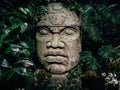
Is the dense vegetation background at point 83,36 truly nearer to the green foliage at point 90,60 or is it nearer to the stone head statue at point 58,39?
the green foliage at point 90,60

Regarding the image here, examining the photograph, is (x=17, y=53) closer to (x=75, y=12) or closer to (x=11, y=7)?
(x=11, y=7)

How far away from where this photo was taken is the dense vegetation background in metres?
5.61

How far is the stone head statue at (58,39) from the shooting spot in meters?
6.33

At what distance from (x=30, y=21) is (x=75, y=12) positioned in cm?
78

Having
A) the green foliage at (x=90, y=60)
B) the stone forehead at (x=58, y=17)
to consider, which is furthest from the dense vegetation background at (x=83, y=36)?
the stone forehead at (x=58, y=17)

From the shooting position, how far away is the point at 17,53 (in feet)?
18.8

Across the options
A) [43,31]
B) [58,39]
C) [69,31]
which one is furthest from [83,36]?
[43,31]

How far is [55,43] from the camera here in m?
6.28

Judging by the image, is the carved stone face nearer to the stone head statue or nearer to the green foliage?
the stone head statue

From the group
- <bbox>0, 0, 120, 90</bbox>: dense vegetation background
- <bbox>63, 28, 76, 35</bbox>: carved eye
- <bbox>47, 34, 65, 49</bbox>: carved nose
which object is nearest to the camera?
<bbox>0, 0, 120, 90</bbox>: dense vegetation background

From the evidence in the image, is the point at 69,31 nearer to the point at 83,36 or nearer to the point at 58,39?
the point at 58,39

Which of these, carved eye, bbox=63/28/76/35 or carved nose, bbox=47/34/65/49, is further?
carved eye, bbox=63/28/76/35

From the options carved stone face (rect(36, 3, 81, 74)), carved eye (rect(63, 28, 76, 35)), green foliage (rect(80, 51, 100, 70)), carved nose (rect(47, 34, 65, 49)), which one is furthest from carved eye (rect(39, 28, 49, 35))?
green foliage (rect(80, 51, 100, 70))

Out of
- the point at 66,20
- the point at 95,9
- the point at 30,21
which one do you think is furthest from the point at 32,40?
the point at 95,9
